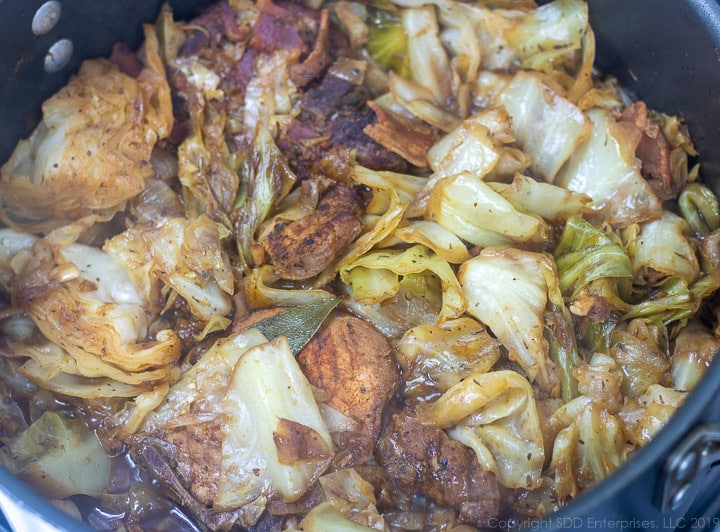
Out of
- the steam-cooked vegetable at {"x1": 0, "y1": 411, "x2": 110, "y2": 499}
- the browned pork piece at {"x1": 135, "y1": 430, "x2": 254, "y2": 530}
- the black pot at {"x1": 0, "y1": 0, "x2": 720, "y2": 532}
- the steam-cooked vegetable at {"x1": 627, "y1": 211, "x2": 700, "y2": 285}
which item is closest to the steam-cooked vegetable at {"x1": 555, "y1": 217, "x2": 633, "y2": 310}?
the steam-cooked vegetable at {"x1": 627, "y1": 211, "x2": 700, "y2": 285}

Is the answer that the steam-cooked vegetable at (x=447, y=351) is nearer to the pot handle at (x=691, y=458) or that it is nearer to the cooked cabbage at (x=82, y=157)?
the pot handle at (x=691, y=458)

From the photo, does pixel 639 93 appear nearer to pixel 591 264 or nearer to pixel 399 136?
pixel 591 264

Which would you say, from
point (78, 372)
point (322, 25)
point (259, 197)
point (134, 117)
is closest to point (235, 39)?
point (322, 25)

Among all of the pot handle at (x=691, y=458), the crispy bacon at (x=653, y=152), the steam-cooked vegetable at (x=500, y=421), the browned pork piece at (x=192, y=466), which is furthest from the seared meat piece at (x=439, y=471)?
the crispy bacon at (x=653, y=152)

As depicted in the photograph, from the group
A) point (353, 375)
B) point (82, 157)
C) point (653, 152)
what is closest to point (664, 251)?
point (653, 152)

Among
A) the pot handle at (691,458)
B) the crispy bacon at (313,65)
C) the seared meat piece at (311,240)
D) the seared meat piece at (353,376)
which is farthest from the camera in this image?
the crispy bacon at (313,65)

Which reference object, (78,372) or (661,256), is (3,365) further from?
Answer: (661,256)
